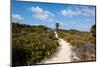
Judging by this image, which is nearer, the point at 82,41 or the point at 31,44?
the point at 31,44

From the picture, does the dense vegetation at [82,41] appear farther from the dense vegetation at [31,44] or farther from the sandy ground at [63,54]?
the dense vegetation at [31,44]

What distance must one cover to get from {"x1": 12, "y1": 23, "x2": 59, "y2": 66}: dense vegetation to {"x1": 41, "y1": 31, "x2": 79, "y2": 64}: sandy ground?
0.06 m

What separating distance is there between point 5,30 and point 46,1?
0.70 m

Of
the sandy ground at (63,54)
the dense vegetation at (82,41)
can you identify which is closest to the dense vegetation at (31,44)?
the sandy ground at (63,54)

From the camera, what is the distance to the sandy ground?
9.37 ft

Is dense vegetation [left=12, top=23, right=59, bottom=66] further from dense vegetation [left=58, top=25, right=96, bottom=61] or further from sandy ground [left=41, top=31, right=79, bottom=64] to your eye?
dense vegetation [left=58, top=25, right=96, bottom=61]

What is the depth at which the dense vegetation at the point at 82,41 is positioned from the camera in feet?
9.67

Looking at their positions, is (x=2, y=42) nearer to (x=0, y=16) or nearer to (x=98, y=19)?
(x=0, y=16)

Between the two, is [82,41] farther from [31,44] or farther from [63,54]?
[31,44]

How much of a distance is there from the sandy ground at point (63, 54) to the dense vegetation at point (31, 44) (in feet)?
0.20

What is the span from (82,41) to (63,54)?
1.17ft

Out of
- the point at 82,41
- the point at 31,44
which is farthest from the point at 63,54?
the point at 31,44

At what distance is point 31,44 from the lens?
276 cm

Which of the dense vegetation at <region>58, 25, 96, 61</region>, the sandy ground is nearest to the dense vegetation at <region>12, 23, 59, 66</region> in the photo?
the sandy ground
